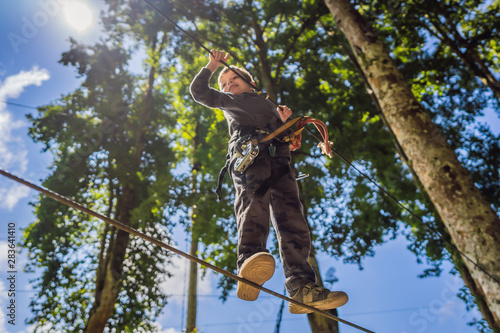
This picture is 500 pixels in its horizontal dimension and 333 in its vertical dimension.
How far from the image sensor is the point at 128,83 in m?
11.3

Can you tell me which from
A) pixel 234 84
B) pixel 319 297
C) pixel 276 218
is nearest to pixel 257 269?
pixel 319 297

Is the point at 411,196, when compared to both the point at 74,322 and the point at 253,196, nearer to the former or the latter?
the point at 253,196

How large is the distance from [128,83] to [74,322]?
24.5ft

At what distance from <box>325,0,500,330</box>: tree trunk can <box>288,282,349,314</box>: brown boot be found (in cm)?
207

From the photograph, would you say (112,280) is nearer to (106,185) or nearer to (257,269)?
(106,185)

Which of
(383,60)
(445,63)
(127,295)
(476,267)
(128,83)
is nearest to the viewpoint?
(476,267)

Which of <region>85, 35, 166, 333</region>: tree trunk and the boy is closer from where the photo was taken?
the boy

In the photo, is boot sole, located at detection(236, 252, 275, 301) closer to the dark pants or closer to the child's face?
the dark pants

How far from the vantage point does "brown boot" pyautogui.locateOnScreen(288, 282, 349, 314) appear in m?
1.89

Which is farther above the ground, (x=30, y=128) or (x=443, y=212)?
(x=30, y=128)

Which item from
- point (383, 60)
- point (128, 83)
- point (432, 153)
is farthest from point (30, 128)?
point (432, 153)

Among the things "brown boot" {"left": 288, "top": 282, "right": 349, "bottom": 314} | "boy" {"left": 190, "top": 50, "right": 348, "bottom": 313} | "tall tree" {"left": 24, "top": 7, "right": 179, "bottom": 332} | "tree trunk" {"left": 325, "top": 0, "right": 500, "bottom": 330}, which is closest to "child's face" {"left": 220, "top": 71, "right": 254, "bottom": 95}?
"boy" {"left": 190, "top": 50, "right": 348, "bottom": 313}

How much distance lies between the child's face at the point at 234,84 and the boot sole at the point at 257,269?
4.44 feet

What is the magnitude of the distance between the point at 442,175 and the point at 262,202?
2459mm
